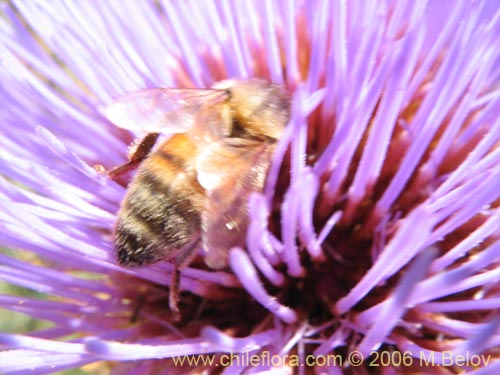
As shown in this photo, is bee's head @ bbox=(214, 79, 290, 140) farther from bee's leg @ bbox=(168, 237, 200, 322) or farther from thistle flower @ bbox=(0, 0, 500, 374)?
bee's leg @ bbox=(168, 237, 200, 322)

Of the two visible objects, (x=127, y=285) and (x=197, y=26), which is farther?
(x=197, y=26)

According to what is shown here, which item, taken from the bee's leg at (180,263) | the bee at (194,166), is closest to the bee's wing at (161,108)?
the bee at (194,166)

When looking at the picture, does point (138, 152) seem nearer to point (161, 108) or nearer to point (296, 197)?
point (161, 108)

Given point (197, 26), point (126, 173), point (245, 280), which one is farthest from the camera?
point (197, 26)

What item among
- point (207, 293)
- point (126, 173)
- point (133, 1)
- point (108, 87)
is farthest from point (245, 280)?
point (133, 1)

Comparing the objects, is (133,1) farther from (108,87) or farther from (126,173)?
(126,173)

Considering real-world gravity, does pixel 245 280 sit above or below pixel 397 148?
above

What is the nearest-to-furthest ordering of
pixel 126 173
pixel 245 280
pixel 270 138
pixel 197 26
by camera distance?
pixel 245 280 → pixel 270 138 → pixel 126 173 → pixel 197 26
